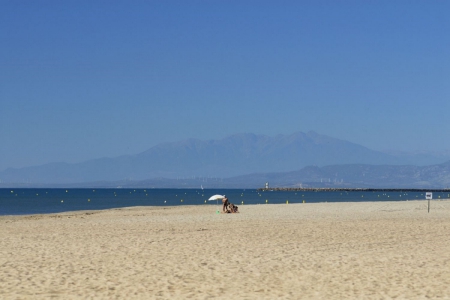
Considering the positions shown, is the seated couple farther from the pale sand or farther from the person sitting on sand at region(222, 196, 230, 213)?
the pale sand

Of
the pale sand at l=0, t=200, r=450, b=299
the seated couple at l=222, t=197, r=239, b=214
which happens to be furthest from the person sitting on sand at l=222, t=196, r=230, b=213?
the pale sand at l=0, t=200, r=450, b=299

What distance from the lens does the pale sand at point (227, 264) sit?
42.4ft

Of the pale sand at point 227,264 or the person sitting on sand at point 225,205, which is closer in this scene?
the pale sand at point 227,264

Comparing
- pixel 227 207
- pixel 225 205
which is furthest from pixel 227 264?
pixel 227 207

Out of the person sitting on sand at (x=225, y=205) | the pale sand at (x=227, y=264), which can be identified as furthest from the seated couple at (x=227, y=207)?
the pale sand at (x=227, y=264)

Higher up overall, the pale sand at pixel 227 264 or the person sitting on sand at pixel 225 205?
the person sitting on sand at pixel 225 205

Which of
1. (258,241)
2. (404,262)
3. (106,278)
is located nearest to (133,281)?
(106,278)

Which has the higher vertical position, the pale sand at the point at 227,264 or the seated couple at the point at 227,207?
the seated couple at the point at 227,207

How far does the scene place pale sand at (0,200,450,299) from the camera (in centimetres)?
1291

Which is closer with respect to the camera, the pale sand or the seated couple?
the pale sand

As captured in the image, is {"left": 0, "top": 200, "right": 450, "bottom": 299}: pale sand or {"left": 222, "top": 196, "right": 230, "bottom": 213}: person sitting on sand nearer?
{"left": 0, "top": 200, "right": 450, "bottom": 299}: pale sand

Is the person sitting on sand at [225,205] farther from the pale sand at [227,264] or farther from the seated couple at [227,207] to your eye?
the pale sand at [227,264]

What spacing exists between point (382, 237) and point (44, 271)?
1308cm

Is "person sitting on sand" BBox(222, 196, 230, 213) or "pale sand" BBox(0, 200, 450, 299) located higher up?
"person sitting on sand" BBox(222, 196, 230, 213)
